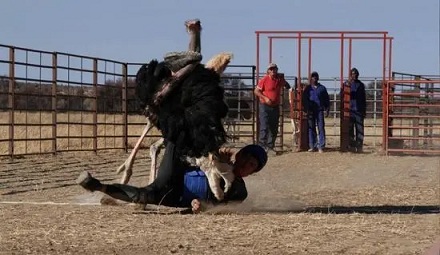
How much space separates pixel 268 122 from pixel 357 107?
2529 mm

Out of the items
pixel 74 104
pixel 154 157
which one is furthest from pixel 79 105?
pixel 154 157

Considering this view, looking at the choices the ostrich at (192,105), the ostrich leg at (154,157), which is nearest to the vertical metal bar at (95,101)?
the ostrich leg at (154,157)

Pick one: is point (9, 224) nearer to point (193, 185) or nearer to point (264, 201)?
point (193, 185)

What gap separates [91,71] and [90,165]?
3436 millimetres

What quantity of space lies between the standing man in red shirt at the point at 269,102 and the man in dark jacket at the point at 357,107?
1848mm

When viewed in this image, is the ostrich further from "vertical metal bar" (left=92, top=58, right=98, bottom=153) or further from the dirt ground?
"vertical metal bar" (left=92, top=58, right=98, bottom=153)

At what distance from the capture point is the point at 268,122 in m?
19.0

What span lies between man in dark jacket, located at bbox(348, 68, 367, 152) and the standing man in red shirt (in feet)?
6.06

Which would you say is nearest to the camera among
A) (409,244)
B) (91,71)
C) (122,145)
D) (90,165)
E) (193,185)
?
(409,244)

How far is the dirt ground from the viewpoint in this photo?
21.3ft

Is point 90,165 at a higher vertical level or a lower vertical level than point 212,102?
lower

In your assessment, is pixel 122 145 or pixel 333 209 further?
Result: pixel 122 145

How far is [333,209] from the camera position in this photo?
31.3 ft

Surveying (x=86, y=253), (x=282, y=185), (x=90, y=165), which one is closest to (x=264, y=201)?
(x=282, y=185)
